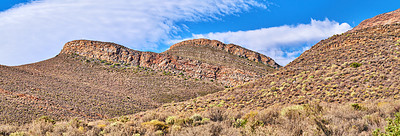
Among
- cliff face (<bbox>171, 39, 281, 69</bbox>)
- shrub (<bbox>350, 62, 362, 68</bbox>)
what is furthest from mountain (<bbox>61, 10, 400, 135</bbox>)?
cliff face (<bbox>171, 39, 281, 69</bbox>)

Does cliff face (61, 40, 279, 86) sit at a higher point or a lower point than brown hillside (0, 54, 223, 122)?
higher

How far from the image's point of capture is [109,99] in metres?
32.5

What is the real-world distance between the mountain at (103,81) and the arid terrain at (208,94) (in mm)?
167

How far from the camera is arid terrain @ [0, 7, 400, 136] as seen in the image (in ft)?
25.3

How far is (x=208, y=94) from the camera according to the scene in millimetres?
26328

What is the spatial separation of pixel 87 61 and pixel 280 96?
155 ft

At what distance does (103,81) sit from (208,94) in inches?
997

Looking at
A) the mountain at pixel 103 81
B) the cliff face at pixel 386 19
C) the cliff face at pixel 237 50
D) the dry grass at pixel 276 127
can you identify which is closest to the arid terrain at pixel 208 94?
the dry grass at pixel 276 127

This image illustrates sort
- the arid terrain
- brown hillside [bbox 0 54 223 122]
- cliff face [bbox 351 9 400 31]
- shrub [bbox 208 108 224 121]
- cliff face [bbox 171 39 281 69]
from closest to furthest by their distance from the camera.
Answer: the arid terrain < shrub [bbox 208 108 224 121] < brown hillside [bbox 0 54 223 122] < cliff face [bbox 351 9 400 31] < cliff face [bbox 171 39 281 69]

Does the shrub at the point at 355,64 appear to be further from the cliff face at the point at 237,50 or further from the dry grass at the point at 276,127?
the cliff face at the point at 237,50

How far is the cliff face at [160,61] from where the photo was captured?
5478cm

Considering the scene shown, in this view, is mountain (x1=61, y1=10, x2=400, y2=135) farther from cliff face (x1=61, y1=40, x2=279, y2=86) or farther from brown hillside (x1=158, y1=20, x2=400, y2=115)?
cliff face (x1=61, y1=40, x2=279, y2=86)

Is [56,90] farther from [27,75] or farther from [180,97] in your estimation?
[180,97]

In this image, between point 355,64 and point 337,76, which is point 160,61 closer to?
point 337,76
